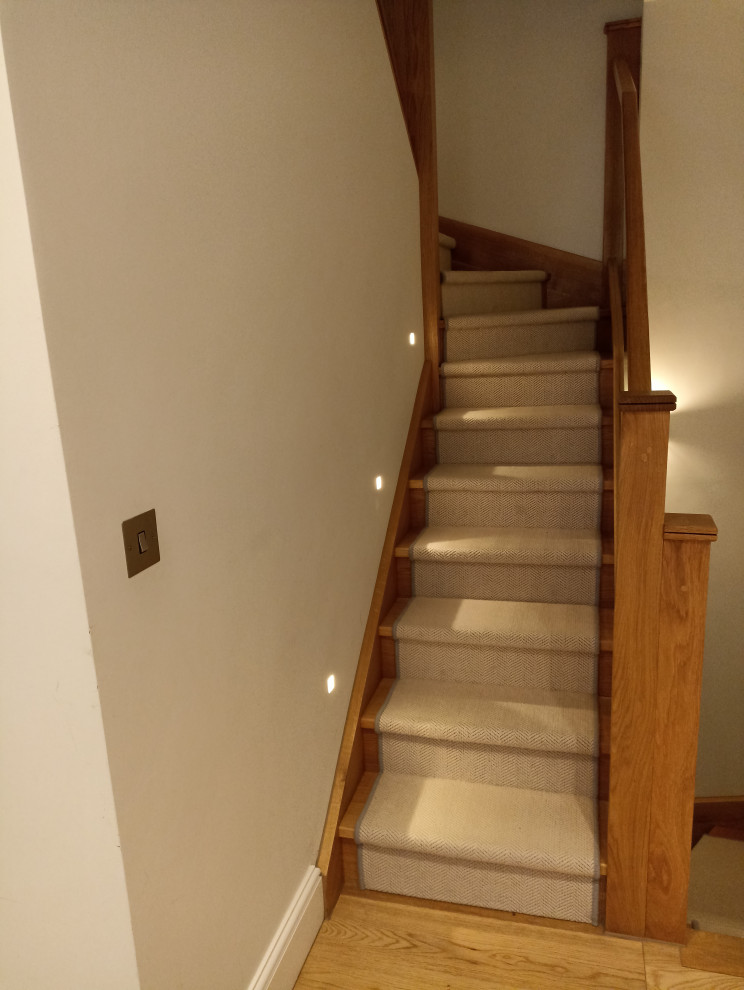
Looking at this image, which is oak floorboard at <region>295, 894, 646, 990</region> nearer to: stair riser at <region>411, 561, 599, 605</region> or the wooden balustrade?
the wooden balustrade

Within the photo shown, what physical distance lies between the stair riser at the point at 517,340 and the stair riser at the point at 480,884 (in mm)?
2051

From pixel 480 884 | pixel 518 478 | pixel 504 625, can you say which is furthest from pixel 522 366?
pixel 480 884

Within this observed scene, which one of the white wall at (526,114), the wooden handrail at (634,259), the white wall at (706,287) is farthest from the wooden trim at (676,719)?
the white wall at (526,114)

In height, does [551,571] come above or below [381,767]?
above

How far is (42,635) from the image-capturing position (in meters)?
1.12

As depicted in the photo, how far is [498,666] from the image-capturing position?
2.48 m

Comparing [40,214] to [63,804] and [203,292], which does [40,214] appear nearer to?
[203,292]

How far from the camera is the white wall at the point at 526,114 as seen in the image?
3832 millimetres

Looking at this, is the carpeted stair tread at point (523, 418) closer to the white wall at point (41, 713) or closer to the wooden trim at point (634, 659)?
the wooden trim at point (634, 659)

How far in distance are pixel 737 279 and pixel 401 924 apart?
2982mm

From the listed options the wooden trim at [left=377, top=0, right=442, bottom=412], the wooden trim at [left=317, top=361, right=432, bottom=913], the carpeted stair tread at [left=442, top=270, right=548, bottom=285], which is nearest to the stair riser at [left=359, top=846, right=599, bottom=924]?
the wooden trim at [left=317, top=361, right=432, bottom=913]

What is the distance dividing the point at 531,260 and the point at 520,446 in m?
1.44

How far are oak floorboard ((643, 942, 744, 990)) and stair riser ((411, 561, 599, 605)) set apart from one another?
1.04 metres

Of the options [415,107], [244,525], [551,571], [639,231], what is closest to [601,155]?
[415,107]
